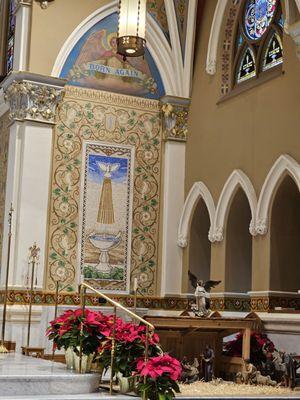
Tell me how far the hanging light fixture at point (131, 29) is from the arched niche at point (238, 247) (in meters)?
3.68

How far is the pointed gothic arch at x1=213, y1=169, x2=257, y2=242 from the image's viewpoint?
1302cm

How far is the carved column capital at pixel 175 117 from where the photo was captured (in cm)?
1517

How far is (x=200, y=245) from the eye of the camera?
14992 millimetres

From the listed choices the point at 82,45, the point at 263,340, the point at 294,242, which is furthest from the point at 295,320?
the point at 82,45

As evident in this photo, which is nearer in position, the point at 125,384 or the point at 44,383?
the point at 44,383

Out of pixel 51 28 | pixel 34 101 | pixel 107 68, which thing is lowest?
pixel 34 101

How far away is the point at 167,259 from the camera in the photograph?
1494cm

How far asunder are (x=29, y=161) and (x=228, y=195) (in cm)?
359

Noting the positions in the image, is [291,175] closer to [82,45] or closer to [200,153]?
[200,153]

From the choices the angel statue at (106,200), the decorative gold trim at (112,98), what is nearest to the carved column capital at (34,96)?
the decorative gold trim at (112,98)

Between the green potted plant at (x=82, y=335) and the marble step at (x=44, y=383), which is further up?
the green potted plant at (x=82, y=335)

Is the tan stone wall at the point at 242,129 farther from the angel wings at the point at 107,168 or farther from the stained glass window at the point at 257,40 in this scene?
the angel wings at the point at 107,168

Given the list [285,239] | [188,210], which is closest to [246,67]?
[188,210]

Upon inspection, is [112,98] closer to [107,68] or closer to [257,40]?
[107,68]
